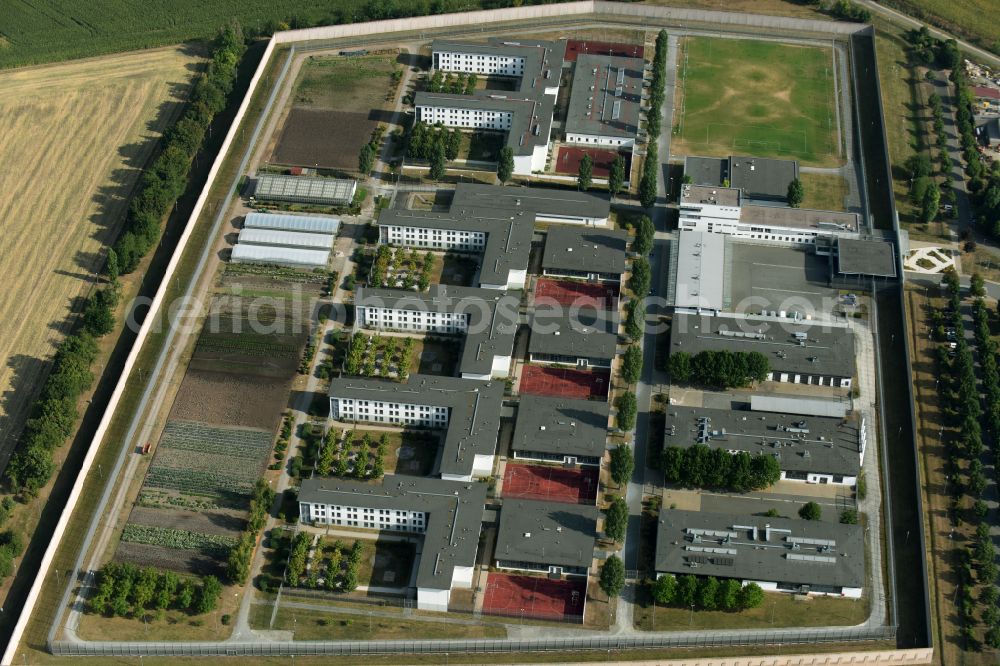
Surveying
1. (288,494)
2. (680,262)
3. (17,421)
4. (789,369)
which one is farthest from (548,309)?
(17,421)

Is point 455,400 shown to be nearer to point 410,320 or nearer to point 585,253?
point 410,320

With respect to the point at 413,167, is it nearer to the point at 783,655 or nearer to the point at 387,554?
the point at 387,554

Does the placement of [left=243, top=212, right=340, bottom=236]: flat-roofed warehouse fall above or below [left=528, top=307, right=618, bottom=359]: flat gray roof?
above

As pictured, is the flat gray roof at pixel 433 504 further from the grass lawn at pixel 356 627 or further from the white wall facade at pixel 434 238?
the white wall facade at pixel 434 238

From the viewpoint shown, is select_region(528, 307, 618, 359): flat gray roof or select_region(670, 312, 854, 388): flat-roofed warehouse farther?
select_region(528, 307, 618, 359): flat gray roof

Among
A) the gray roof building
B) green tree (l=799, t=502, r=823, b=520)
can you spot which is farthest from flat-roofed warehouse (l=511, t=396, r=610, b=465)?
green tree (l=799, t=502, r=823, b=520)

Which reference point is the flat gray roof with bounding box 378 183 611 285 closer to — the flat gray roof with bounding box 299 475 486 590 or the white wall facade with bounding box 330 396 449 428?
the white wall facade with bounding box 330 396 449 428

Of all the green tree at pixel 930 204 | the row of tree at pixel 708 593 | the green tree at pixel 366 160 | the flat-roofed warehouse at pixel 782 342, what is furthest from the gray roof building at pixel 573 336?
the green tree at pixel 930 204
